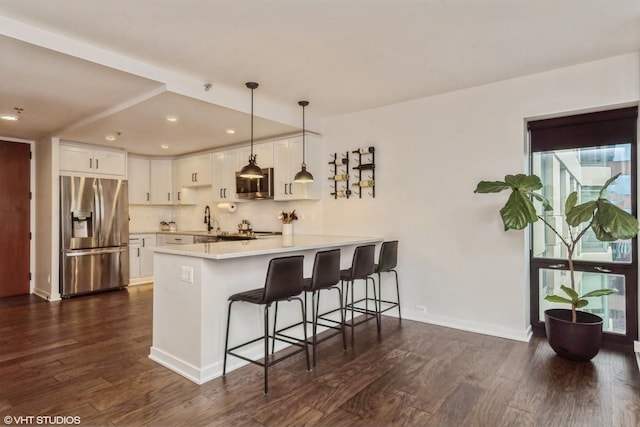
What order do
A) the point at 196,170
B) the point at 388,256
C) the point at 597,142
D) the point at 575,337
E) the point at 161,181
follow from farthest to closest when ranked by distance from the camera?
the point at 161,181, the point at 196,170, the point at 388,256, the point at 597,142, the point at 575,337

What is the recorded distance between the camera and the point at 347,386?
2637mm

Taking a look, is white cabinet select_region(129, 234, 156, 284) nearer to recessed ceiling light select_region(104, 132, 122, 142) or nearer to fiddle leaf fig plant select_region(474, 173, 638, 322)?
recessed ceiling light select_region(104, 132, 122, 142)

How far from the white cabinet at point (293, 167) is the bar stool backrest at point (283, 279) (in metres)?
2.35

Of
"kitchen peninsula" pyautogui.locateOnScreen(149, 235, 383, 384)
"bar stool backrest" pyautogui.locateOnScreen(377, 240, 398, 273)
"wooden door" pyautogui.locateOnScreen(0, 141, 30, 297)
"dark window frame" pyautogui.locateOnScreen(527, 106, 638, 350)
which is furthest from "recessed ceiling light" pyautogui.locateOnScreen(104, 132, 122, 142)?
"dark window frame" pyautogui.locateOnScreen(527, 106, 638, 350)

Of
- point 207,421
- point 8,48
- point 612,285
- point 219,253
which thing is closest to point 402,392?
point 207,421

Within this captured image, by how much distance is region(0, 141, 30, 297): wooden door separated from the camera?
5559mm

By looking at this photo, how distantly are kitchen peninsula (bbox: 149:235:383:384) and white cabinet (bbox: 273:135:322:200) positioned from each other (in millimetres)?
1918

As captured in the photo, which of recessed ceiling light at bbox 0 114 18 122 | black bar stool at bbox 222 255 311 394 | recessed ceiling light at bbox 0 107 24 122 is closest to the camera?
black bar stool at bbox 222 255 311 394

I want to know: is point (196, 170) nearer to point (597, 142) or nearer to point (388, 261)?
point (388, 261)

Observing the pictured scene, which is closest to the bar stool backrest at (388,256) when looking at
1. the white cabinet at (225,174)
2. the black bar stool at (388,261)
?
the black bar stool at (388,261)

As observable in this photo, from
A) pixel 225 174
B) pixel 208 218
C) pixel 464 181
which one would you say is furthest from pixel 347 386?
pixel 208 218

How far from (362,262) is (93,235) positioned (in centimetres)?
446

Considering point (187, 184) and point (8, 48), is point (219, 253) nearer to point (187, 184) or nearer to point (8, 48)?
point (8, 48)

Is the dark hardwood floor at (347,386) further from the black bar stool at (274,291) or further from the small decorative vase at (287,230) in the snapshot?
the small decorative vase at (287,230)
